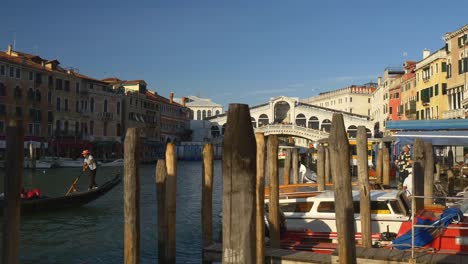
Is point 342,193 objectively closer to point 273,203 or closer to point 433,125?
point 273,203

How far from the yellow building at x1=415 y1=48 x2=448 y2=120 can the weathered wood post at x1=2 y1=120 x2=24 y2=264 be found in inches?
1049

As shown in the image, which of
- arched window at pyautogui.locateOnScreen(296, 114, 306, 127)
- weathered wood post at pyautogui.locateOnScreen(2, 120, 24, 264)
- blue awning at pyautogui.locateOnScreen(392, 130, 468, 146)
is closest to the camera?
weathered wood post at pyautogui.locateOnScreen(2, 120, 24, 264)

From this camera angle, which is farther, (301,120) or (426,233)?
(301,120)

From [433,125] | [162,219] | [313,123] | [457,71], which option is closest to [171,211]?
[162,219]

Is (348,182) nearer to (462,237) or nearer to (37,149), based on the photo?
(462,237)

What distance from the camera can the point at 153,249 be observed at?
926cm

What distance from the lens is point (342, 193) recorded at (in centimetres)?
514

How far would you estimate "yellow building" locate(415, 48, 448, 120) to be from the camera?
28516mm

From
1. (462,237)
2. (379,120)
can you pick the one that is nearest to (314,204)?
(462,237)

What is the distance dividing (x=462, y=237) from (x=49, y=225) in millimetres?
8355

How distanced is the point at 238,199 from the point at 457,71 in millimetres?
24774

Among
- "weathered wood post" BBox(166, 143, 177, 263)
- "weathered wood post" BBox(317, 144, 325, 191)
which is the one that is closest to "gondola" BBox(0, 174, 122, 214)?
"weathered wood post" BBox(317, 144, 325, 191)

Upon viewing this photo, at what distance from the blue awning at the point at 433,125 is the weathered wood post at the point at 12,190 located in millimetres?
13875

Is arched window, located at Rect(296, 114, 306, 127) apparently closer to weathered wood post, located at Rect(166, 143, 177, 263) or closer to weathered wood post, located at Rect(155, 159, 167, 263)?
weathered wood post, located at Rect(166, 143, 177, 263)
